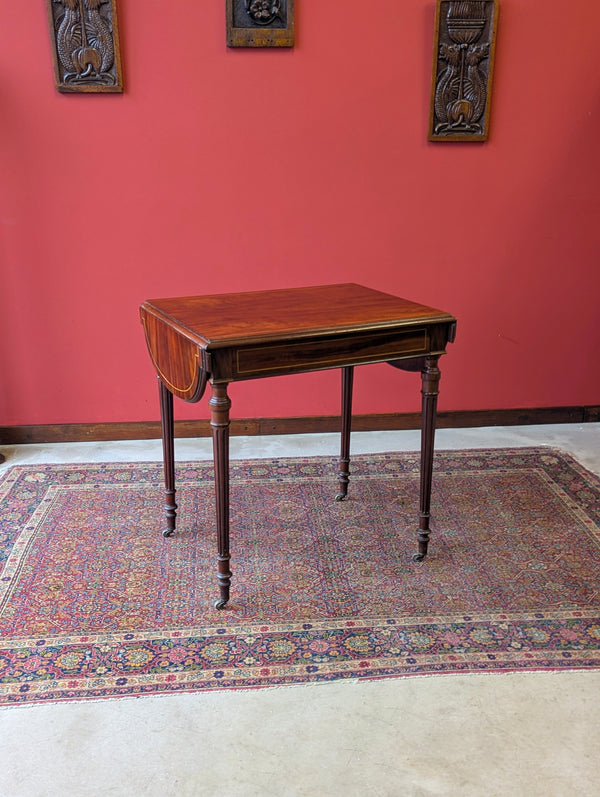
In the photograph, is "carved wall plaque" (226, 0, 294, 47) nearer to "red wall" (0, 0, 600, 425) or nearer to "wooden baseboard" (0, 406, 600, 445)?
"red wall" (0, 0, 600, 425)

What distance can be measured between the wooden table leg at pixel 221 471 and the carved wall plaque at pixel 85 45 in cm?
178

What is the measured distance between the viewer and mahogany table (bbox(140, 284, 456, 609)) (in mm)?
1976

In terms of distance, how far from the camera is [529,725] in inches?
68.8

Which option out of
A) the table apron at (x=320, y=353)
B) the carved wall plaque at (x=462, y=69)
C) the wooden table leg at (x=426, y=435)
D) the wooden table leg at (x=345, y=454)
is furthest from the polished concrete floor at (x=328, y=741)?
the carved wall plaque at (x=462, y=69)

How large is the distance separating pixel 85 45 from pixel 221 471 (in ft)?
6.62

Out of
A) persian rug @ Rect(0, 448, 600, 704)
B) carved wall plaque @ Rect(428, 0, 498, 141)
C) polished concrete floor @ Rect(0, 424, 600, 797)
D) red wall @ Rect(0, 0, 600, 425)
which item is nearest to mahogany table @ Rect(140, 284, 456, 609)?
persian rug @ Rect(0, 448, 600, 704)

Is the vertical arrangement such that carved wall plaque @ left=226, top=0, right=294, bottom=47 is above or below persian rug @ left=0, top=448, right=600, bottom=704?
above

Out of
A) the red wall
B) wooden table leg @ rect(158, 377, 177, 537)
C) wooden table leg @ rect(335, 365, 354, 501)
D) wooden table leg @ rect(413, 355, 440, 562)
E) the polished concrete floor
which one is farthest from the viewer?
the red wall

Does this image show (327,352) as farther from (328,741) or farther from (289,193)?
(289,193)

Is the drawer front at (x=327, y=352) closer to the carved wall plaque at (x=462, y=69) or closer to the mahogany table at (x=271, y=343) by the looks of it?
the mahogany table at (x=271, y=343)

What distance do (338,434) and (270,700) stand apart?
74.1 inches

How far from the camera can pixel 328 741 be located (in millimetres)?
1699

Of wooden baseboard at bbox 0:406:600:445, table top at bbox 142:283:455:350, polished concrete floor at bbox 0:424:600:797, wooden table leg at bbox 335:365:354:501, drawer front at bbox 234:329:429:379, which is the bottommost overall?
polished concrete floor at bbox 0:424:600:797

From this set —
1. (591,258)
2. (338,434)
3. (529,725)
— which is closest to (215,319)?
(529,725)
